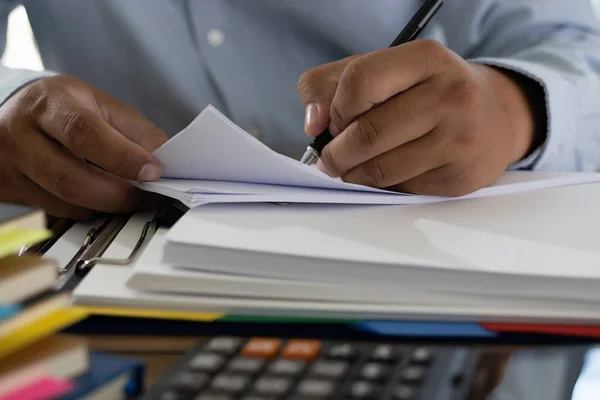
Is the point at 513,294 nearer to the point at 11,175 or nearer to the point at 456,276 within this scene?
the point at 456,276

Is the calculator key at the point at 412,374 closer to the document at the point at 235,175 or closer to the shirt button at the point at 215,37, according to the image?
the document at the point at 235,175

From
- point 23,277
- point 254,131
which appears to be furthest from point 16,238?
point 254,131

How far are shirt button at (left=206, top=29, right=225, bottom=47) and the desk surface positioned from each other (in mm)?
581

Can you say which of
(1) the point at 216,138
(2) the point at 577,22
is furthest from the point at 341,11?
(1) the point at 216,138

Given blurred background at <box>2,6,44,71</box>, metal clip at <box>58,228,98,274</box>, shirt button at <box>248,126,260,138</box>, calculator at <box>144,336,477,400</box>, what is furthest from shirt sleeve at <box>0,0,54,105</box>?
blurred background at <box>2,6,44,71</box>

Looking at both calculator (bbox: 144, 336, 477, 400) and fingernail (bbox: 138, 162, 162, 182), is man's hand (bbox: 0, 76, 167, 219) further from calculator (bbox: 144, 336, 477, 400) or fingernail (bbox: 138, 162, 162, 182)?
calculator (bbox: 144, 336, 477, 400)

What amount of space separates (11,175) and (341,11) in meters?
0.45

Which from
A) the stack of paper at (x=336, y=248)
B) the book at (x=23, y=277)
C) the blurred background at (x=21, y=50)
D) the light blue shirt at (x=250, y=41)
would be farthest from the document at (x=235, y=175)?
the blurred background at (x=21, y=50)

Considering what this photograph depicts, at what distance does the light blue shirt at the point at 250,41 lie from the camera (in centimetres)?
79

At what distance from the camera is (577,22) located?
0.79 metres

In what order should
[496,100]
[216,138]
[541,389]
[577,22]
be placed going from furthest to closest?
1. [577,22]
2. [496,100]
3. [216,138]
4. [541,389]

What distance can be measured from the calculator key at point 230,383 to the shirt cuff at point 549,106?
43 centimetres

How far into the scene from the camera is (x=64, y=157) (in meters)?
0.48

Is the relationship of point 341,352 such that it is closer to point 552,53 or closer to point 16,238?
point 16,238
